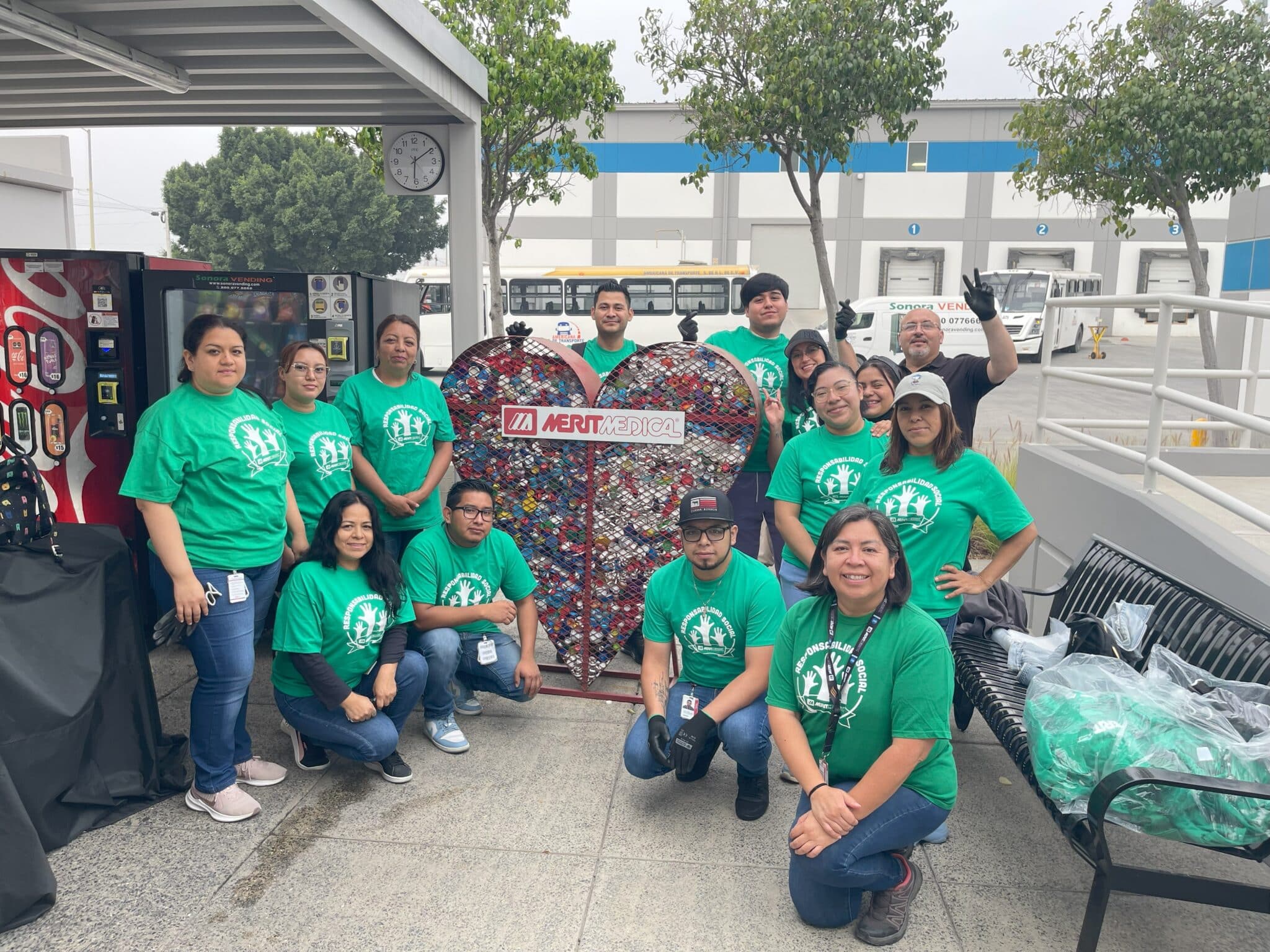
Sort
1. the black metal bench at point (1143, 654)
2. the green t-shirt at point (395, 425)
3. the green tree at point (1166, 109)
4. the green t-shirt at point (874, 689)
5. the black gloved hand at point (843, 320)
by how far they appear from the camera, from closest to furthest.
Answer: the black metal bench at point (1143, 654) < the green t-shirt at point (874, 689) < the green t-shirt at point (395, 425) < the black gloved hand at point (843, 320) < the green tree at point (1166, 109)

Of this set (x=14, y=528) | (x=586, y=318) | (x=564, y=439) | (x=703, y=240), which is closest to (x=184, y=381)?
(x=14, y=528)

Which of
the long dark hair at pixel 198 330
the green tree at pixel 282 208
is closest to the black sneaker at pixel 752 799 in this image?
the long dark hair at pixel 198 330

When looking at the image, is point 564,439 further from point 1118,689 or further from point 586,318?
point 586,318

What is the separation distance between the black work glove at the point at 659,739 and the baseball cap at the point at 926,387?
4.76 feet

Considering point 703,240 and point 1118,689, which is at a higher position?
point 703,240

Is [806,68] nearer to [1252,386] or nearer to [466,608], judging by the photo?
[1252,386]

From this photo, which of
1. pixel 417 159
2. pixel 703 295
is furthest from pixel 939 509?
pixel 703 295

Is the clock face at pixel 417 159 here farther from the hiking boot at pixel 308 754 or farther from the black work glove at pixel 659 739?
the black work glove at pixel 659 739

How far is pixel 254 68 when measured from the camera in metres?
5.56

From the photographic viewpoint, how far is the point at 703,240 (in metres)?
36.0

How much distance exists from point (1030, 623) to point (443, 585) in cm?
327

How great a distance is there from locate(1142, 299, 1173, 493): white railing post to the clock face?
4.44m

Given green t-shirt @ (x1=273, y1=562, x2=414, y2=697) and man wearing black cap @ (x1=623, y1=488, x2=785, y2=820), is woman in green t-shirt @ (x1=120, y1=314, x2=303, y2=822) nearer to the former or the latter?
green t-shirt @ (x1=273, y1=562, x2=414, y2=697)

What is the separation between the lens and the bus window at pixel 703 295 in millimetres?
22797
